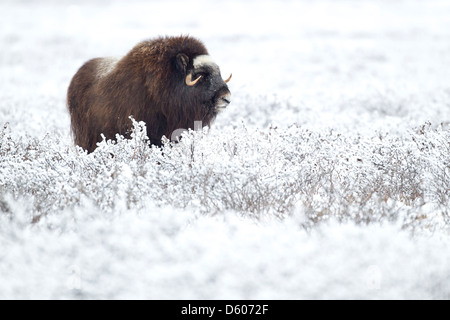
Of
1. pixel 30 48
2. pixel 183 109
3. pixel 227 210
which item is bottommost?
pixel 227 210

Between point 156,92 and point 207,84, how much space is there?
52cm

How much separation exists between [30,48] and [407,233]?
1844 centimetres

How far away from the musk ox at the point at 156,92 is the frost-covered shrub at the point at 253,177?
0.84 feet

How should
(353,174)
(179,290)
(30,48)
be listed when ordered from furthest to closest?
1. (30,48)
2. (353,174)
3. (179,290)

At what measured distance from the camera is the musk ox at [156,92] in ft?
14.7

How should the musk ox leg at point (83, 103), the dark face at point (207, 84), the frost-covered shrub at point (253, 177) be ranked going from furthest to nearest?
1. the musk ox leg at point (83, 103)
2. the dark face at point (207, 84)
3. the frost-covered shrub at point (253, 177)

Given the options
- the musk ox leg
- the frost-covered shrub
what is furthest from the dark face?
the musk ox leg

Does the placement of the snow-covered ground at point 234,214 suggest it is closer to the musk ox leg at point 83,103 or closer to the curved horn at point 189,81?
the musk ox leg at point 83,103

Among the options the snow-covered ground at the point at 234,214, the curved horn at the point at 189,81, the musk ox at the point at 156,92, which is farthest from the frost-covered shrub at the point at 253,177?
the curved horn at the point at 189,81

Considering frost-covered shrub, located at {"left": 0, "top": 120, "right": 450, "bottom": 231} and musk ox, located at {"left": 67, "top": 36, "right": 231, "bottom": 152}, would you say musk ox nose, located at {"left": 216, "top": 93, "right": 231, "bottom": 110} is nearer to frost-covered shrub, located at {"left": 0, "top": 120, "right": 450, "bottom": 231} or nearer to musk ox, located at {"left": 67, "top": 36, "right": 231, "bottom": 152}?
musk ox, located at {"left": 67, "top": 36, "right": 231, "bottom": 152}

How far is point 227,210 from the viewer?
3.63 meters

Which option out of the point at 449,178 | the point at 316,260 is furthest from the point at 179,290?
the point at 449,178

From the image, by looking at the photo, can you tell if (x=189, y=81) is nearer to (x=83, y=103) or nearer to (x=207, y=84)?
(x=207, y=84)

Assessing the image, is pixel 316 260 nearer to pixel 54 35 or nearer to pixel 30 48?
pixel 30 48
